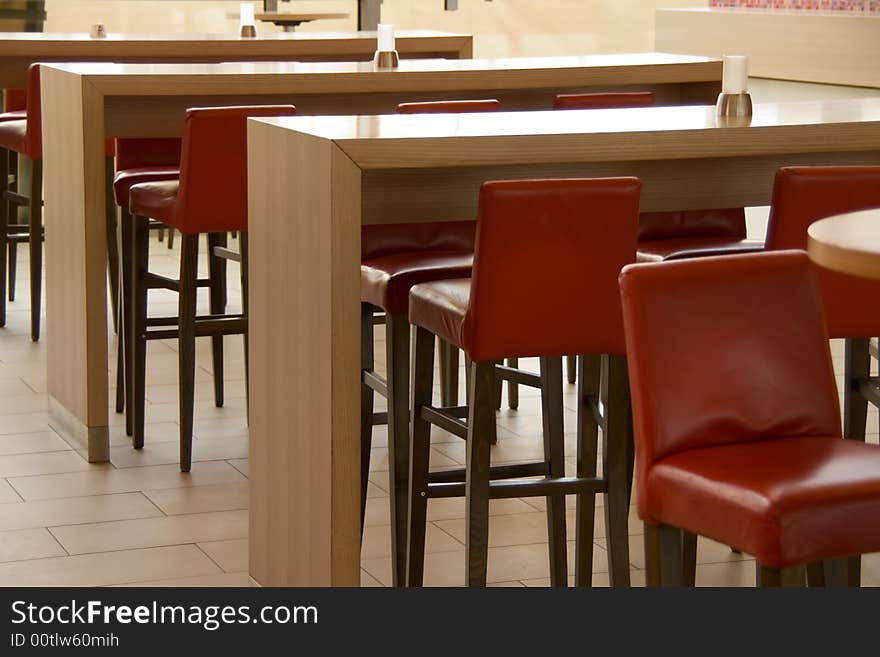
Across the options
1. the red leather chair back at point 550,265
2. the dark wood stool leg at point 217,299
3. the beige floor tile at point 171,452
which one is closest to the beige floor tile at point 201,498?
the beige floor tile at point 171,452

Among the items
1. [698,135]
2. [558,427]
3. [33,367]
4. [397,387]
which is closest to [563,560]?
[558,427]

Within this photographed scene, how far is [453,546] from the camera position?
11.6ft

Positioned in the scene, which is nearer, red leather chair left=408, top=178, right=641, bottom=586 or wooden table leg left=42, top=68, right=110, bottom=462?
red leather chair left=408, top=178, right=641, bottom=586

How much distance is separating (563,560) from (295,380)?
2.18 ft

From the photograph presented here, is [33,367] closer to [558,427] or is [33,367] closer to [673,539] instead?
[558,427]

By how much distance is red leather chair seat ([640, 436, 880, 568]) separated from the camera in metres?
1.97

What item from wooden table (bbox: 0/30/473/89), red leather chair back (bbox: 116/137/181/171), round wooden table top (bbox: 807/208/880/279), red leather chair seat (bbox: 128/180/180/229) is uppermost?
wooden table (bbox: 0/30/473/89)

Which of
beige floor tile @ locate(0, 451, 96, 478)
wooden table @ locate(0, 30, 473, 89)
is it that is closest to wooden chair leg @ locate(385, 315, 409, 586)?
beige floor tile @ locate(0, 451, 96, 478)

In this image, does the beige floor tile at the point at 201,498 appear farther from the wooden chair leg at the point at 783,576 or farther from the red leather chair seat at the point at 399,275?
the wooden chair leg at the point at 783,576

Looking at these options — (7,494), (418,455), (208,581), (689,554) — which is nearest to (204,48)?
(7,494)

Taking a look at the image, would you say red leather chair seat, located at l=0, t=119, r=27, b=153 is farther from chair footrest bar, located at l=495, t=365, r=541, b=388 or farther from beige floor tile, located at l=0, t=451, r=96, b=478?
chair footrest bar, located at l=495, t=365, r=541, b=388

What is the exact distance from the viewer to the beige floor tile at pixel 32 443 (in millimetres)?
4250

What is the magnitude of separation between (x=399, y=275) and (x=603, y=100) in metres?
1.36

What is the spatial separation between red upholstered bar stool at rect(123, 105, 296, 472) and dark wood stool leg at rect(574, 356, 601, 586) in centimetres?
121
